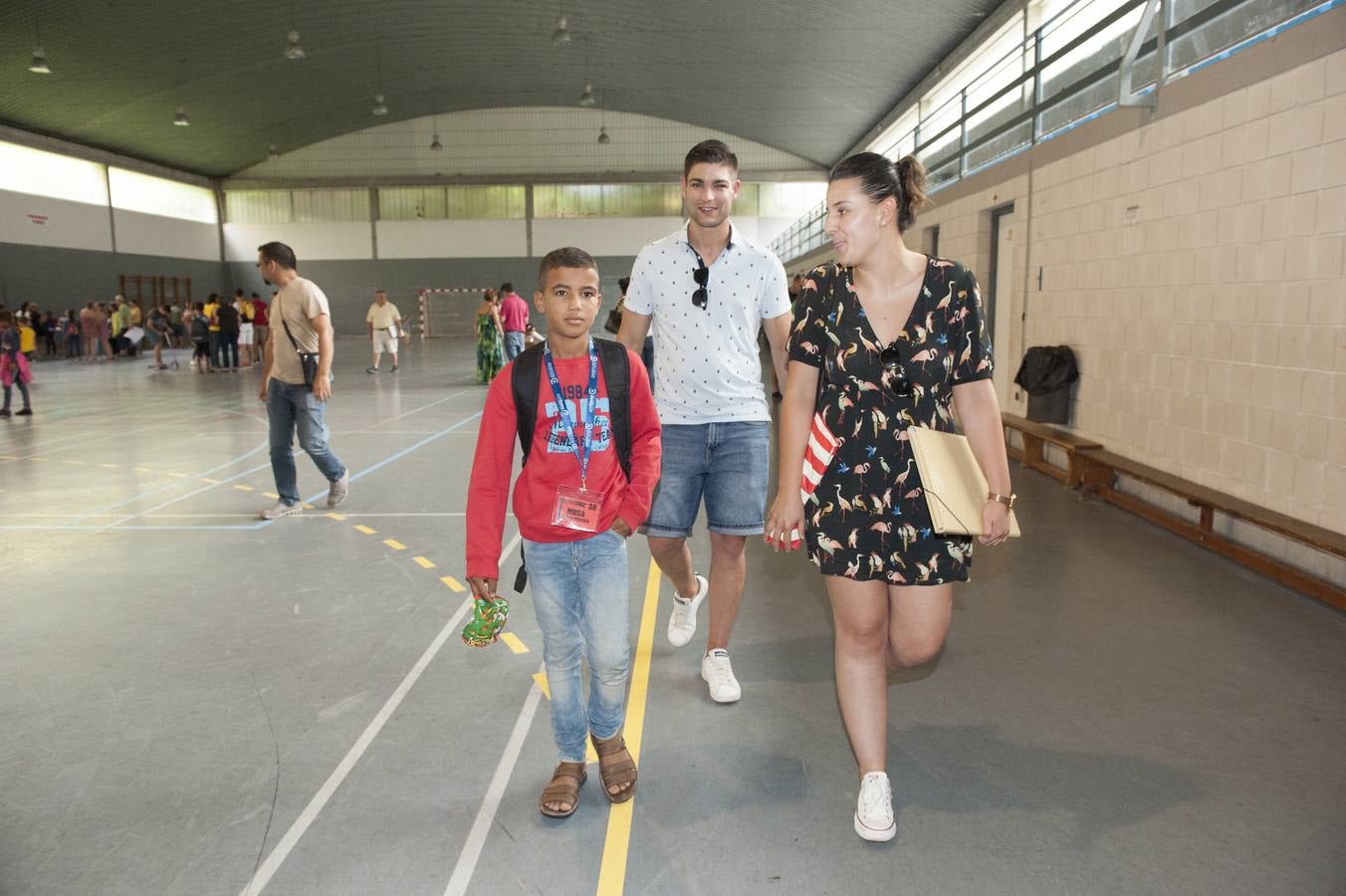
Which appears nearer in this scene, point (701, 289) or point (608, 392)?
point (608, 392)

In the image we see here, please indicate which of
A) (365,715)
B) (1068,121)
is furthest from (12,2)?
(365,715)

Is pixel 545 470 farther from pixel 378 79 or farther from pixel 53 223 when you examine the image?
pixel 53 223

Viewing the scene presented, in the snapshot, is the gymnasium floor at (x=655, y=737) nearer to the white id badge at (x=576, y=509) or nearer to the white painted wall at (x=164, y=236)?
the white id badge at (x=576, y=509)

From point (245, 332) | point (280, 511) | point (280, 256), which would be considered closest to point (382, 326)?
point (245, 332)

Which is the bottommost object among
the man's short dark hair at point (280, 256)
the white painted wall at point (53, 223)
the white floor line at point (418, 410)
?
the white floor line at point (418, 410)

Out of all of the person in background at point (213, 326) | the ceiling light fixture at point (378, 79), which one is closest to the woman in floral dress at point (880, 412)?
the person in background at point (213, 326)

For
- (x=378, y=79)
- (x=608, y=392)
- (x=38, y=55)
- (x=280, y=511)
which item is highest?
(x=378, y=79)

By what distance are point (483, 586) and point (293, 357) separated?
4206 mm

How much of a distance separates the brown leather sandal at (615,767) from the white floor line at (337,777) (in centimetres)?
84

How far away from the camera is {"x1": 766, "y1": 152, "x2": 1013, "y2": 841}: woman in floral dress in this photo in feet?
7.60

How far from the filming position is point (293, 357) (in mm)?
6000

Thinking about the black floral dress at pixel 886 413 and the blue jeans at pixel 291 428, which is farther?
the blue jeans at pixel 291 428

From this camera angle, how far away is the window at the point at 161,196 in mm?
29141

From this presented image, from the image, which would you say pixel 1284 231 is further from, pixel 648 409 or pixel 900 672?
pixel 648 409
